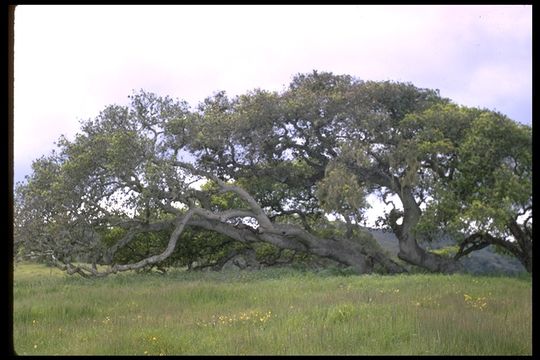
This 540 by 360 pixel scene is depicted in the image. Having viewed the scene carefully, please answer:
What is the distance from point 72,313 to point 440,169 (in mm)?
11749

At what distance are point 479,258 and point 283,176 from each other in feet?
26.4

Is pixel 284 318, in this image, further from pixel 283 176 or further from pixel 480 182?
pixel 283 176

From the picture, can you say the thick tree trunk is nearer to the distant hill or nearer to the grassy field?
the distant hill

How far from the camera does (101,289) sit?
1381 cm

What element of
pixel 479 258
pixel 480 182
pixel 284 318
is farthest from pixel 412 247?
pixel 284 318

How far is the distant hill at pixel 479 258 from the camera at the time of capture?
39.7ft

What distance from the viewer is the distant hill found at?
476 inches

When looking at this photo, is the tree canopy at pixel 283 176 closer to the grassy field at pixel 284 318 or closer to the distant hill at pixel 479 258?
the distant hill at pixel 479 258

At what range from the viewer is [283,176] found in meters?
21.6

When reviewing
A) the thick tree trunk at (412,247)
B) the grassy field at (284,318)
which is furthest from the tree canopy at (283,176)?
the grassy field at (284,318)

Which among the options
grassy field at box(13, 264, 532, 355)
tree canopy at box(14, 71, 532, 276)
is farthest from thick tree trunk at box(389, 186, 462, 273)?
grassy field at box(13, 264, 532, 355)

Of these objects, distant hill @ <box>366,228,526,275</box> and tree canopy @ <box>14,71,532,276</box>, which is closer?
distant hill @ <box>366,228,526,275</box>

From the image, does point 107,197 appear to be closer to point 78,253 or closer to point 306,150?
point 78,253

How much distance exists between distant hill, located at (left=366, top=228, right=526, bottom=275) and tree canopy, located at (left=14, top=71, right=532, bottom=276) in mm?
412
